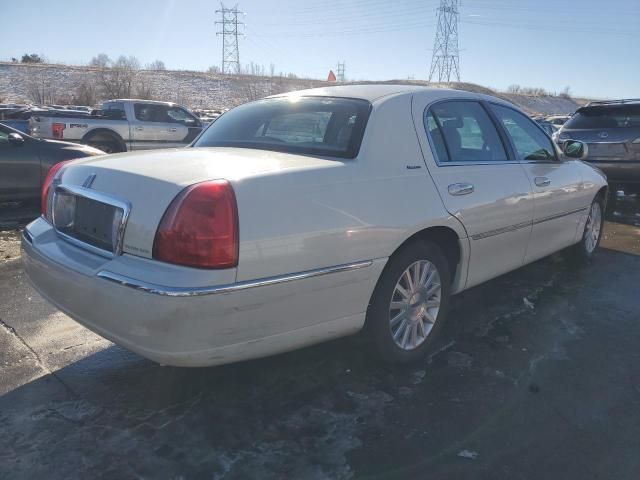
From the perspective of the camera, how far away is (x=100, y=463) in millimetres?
2398

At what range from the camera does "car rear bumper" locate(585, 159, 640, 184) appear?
849 centimetres

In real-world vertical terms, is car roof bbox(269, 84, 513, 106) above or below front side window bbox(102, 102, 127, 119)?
above

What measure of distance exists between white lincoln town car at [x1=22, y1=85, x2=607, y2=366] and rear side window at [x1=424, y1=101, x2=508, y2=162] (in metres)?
0.01

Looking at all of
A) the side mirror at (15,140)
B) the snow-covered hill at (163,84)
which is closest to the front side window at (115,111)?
the side mirror at (15,140)

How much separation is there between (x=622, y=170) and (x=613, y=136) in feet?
1.83

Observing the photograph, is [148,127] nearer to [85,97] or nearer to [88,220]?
[88,220]

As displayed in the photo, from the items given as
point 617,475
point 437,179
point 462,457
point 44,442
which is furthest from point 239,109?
point 617,475

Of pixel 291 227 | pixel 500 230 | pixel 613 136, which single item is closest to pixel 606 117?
pixel 613 136

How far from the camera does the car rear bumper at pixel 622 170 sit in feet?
27.9

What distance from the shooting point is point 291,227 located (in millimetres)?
2531

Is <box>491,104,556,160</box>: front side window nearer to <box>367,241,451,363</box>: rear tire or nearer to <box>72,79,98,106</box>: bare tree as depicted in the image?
<box>367,241,451,363</box>: rear tire

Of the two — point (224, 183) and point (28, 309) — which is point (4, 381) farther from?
point (224, 183)

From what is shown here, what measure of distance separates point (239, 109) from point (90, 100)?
3818 cm

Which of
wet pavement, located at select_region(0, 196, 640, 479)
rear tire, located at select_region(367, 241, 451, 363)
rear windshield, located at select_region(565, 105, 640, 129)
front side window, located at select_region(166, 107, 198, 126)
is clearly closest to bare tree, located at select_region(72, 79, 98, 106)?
front side window, located at select_region(166, 107, 198, 126)
